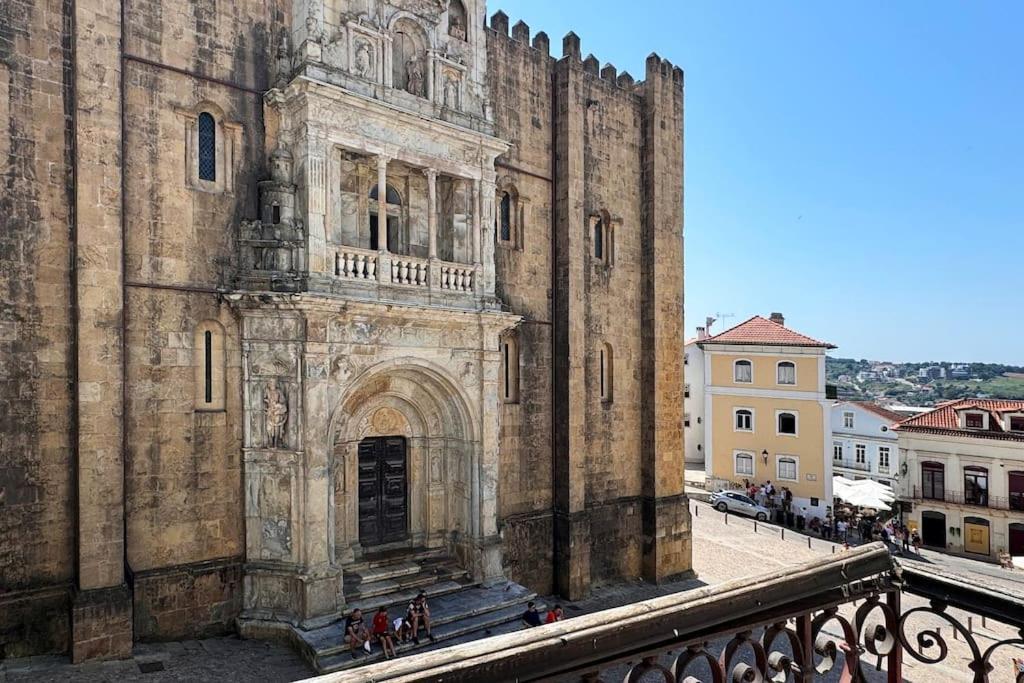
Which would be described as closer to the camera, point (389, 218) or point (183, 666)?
point (183, 666)

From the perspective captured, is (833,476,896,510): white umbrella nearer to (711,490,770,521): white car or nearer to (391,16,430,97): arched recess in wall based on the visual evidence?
(711,490,770,521): white car

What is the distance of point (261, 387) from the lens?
44.8ft

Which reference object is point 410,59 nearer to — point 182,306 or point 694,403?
point 182,306

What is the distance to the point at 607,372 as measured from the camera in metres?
20.9

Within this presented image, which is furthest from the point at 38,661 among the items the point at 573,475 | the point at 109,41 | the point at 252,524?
the point at 573,475

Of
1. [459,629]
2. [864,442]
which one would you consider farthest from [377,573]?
[864,442]

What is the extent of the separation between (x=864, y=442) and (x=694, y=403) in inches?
599

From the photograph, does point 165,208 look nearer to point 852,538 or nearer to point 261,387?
point 261,387

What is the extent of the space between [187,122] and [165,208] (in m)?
1.90

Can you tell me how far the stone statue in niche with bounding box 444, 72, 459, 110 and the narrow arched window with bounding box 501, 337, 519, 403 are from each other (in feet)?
20.9

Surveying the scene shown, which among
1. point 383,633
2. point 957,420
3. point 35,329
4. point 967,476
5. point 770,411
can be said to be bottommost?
point 967,476

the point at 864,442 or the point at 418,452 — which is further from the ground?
the point at 418,452

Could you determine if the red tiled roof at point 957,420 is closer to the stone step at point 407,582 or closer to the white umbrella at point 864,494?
the white umbrella at point 864,494

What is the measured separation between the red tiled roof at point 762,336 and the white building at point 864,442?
1894 cm
